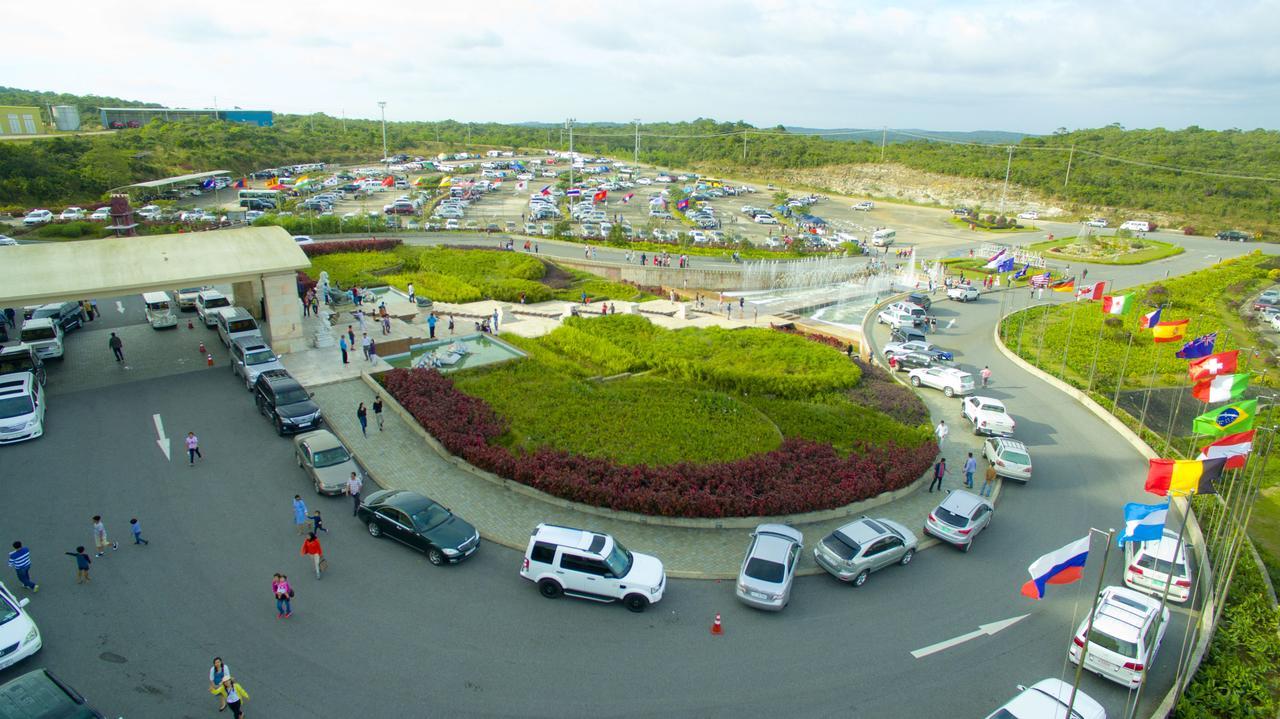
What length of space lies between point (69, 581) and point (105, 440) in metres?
7.92

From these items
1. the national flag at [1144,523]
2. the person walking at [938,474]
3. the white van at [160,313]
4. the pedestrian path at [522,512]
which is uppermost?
the national flag at [1144,523]

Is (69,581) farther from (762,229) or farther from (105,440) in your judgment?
(762,229)

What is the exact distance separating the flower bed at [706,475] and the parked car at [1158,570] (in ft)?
18.3

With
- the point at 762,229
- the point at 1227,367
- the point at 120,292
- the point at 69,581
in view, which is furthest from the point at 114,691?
the point at 762,229

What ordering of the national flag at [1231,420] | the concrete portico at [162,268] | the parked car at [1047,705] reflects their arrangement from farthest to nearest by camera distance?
the concrete portico at [162,268]
the national flag at [1231,420]
the parked car at [1047,705]

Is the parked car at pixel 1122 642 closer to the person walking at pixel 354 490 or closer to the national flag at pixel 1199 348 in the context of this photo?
the national flag at pixel 1199 348

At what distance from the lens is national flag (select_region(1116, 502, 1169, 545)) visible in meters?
11.6

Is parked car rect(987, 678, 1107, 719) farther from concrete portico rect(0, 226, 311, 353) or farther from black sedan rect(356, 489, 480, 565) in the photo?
concrete portico rect(0, 226, 311, 353)

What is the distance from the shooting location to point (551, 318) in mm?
36281

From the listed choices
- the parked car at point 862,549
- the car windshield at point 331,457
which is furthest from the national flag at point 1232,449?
the car windshield at point 331,457

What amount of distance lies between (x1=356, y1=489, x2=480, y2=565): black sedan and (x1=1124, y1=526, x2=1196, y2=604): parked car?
1536 cm

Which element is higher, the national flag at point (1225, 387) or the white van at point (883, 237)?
the national flag at point (1225, 387)

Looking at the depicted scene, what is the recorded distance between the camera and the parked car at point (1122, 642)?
1292 centimetres

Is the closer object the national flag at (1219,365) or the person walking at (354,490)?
the national flag at (1219,365)
